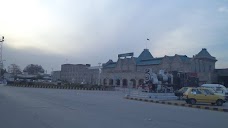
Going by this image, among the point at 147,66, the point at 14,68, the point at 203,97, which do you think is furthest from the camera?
the point at 14,68

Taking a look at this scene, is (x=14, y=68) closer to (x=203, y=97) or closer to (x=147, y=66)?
(x=147, y=66)

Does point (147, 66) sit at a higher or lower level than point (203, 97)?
higher

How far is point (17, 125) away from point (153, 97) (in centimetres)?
2613

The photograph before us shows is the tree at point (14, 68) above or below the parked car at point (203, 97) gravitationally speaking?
above

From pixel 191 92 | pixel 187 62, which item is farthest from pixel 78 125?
pixel 187 62

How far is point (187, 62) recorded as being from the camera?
96.1 meters

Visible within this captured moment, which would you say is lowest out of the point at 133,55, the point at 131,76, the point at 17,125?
the point at 17,125

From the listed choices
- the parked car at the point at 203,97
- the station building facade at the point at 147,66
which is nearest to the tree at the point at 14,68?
the station building facade at the point at 147,66

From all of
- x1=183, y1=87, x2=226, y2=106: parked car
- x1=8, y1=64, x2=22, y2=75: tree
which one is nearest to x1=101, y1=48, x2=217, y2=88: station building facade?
x1=183, y1=87, x2=226, y2=106: parked car

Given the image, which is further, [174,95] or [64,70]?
[64,70]

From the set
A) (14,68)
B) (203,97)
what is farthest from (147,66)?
(14,68)

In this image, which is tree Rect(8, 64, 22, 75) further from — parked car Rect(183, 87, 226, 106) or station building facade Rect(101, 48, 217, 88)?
parked car Rect(183, 87, 226, 106)

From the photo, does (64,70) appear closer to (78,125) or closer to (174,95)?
(174,95)

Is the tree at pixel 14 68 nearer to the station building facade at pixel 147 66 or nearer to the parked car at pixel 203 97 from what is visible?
the station building facade at pixel 147 66
